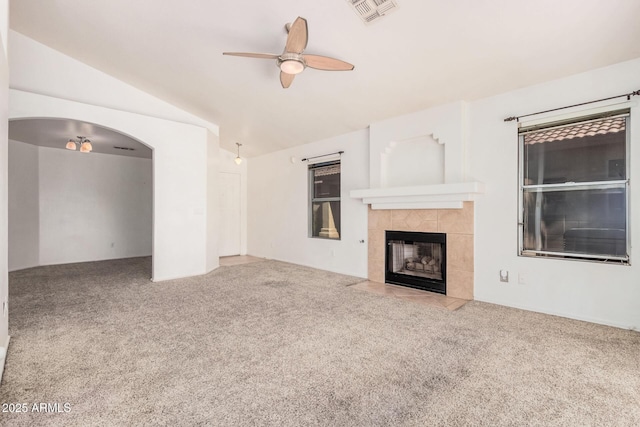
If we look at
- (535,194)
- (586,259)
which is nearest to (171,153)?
(535,194)

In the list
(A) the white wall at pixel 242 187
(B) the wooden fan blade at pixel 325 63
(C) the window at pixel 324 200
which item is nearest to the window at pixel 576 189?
(B) the wooden fan blade at pixel 325 63

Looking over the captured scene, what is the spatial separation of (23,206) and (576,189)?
929cm

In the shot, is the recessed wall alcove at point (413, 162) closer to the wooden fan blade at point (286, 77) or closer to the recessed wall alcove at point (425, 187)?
the recessed wall alcove at point (425, 187)

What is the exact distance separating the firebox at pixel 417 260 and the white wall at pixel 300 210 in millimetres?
554

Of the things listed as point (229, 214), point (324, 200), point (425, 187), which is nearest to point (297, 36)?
point (425, 187)

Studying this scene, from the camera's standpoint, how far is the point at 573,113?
3291mm

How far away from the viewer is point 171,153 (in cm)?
521

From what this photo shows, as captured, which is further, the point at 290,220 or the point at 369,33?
the point at 290,220

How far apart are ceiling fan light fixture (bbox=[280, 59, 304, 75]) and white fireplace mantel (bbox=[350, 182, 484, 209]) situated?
2216mm

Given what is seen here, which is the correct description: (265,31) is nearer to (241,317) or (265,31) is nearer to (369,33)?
(369,33)

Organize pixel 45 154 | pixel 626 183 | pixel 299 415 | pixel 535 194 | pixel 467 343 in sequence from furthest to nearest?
pixel 45 154
pixel 535 194
pixel 626 183
pixel 467 343
pixel 299 415

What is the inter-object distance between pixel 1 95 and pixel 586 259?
5.38m

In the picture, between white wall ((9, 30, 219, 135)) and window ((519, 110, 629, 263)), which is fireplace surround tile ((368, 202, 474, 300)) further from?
white wall ((9, 30, 219, 135))

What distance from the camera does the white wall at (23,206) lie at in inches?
233
